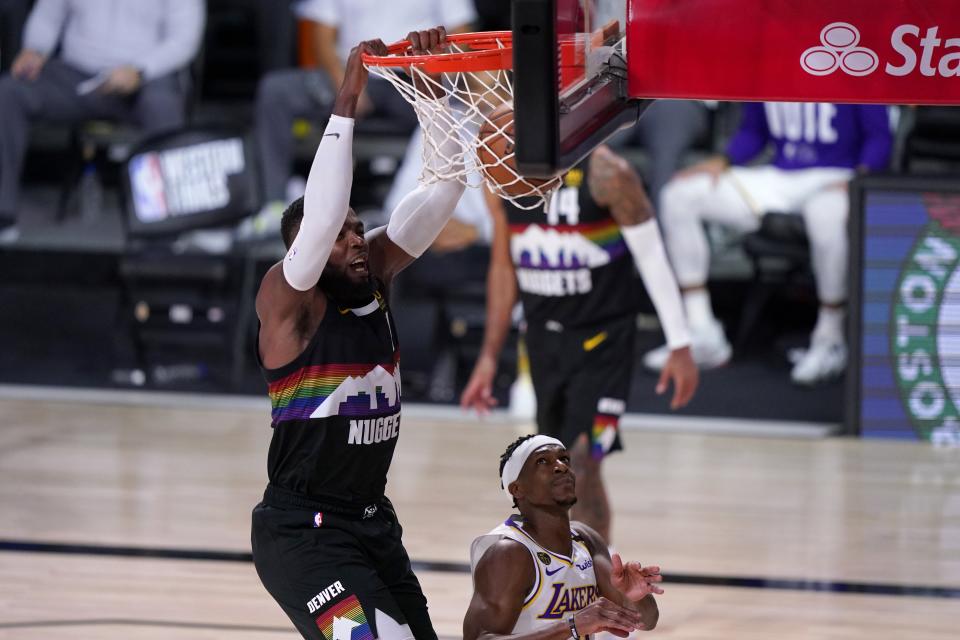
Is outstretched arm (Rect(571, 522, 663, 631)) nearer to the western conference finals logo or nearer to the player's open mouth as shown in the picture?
the player's open mouth

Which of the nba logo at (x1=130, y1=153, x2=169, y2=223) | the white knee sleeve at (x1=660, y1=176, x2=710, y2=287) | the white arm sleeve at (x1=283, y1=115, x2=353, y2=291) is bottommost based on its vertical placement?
the white knee sleeve at (x1=660, y1=176, x2=710, y2=287)

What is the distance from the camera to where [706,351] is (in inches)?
369

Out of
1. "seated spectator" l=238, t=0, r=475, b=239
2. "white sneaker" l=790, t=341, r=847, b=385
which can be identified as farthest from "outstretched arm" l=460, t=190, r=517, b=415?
"seated spectator" l=238, t=0, r=475, b=239

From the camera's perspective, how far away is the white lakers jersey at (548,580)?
399cm

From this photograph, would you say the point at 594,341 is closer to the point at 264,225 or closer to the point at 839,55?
the point at 839,55

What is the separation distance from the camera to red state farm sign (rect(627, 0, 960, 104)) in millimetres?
3555

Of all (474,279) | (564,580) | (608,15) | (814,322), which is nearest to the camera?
(608,15)

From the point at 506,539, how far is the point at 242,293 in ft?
18.6

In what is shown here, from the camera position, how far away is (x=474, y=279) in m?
9.38

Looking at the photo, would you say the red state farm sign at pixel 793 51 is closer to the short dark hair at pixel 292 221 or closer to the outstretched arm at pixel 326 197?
the outstretched arm at pixel 326 197

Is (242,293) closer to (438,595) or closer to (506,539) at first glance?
(438,595)

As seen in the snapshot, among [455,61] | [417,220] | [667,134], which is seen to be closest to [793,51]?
[455,61]

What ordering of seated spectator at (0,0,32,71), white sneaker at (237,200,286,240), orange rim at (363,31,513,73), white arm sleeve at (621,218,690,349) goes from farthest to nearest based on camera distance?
1. seated spectator at (0,0,32,71)
2. white sneaker at (237,200,286,240)
3. white arm sleeve at (621,218,690,349)
4. orange rim at (363,31,513,73)

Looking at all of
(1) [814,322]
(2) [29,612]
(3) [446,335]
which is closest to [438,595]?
(2) [29,612]
